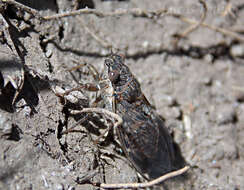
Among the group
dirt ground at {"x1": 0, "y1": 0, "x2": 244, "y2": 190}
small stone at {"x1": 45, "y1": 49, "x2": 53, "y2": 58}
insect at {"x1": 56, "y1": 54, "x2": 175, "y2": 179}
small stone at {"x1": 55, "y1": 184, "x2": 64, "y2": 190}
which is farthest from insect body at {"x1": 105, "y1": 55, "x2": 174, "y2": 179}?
small stone at {"x1": 55, "y1": 184, "x2": 64, "y2": 190}

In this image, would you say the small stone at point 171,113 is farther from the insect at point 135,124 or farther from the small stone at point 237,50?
the small stone at point 237,50

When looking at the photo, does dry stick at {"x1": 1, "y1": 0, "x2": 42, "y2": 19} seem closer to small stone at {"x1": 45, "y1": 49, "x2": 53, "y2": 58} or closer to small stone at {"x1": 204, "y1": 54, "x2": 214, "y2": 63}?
small stone at {"x1": 45, "y1": 49, "x2": 53, "y2": 58}

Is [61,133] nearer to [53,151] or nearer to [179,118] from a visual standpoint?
[53,151]

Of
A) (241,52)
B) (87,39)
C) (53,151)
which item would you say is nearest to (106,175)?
(53,151)

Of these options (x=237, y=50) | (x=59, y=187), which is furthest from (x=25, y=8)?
(x=237, y=50)

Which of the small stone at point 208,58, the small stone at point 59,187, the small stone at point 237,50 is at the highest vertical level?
the small stone at point 237,50

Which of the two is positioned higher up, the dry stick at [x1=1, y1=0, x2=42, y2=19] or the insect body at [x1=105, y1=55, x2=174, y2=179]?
the dry stick at [x1=1, y1=0, x2=42, y2=19]

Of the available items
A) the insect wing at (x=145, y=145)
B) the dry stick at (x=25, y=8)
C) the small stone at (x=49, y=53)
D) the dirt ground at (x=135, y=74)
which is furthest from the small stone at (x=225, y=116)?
the dry stick at (x=25, y=8)
